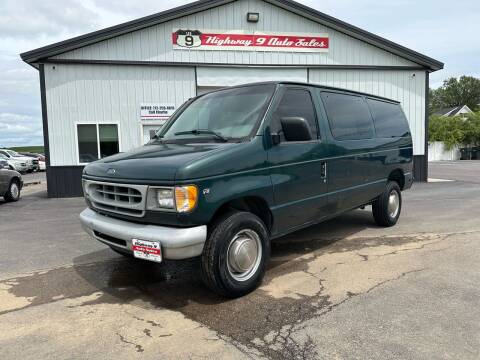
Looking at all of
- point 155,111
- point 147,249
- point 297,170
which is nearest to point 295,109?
point 297,170

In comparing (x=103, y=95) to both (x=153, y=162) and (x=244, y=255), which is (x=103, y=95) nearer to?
(x=153, y=162)

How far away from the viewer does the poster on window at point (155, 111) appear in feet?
42.2

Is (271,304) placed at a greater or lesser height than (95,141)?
lesser

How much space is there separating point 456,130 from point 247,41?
3116 cm

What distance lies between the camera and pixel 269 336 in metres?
3.11

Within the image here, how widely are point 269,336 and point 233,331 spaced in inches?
12.0

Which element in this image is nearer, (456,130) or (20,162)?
(20,162)

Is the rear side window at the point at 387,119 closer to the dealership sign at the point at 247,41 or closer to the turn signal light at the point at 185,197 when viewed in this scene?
the turn signal light at the point at 185,197

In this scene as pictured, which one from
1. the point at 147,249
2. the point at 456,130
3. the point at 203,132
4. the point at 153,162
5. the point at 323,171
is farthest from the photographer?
the point at 456,130

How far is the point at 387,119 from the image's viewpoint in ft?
21.9

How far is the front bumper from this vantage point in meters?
3.36

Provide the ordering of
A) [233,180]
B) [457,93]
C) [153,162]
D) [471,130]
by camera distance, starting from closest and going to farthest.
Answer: [153,162], [233,180], [471,130], [457,93]

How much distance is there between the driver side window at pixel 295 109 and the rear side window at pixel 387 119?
1.85m

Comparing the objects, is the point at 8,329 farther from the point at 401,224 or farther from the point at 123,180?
the point at 401,224
